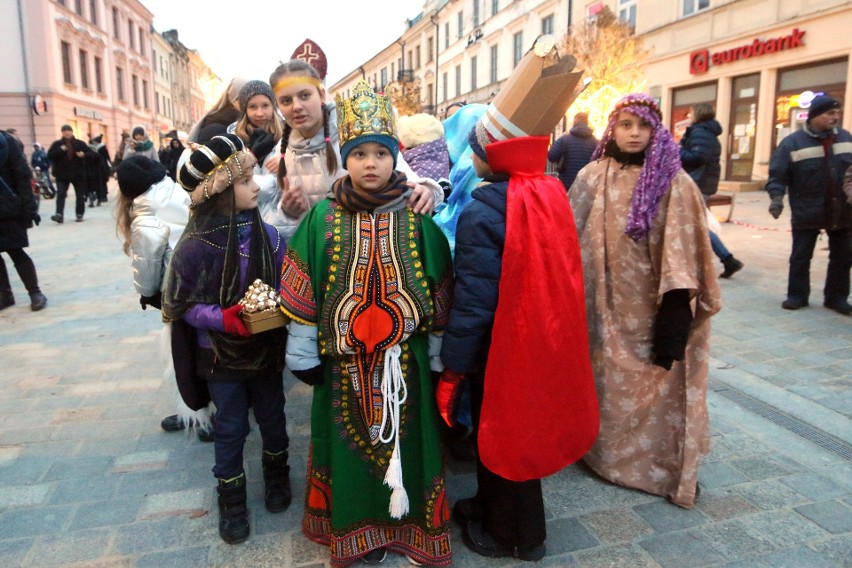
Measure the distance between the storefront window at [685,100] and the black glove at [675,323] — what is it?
1731 cm

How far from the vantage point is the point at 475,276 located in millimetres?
2170

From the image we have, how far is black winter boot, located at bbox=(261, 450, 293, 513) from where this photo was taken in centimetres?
270

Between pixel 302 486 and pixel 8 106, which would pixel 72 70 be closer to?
pixel 8 106

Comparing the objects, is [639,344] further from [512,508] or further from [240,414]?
[240,414]

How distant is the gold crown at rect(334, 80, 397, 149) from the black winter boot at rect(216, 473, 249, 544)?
59.0 inches

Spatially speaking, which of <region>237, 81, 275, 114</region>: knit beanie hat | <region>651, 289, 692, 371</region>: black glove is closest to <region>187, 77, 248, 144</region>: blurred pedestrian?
<region>237, 81, 275, 114</region>: knit beanie hat

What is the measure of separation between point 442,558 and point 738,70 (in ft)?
60.6

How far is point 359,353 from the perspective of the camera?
227 centimetres

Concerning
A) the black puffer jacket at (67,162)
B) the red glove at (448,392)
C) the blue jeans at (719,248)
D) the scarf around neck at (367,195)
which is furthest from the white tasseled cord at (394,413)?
the black puffer jacket at (67,162)

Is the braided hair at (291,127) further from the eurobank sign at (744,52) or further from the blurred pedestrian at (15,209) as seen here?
the eurobank sign at (744,52)

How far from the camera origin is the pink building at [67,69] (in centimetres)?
2495

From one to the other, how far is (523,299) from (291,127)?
160cm

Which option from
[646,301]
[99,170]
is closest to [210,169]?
[646,301]

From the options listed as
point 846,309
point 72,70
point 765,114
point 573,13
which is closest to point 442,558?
point 846,309
